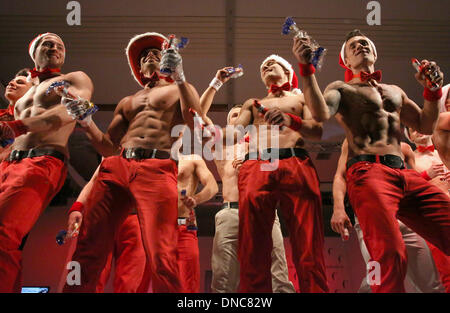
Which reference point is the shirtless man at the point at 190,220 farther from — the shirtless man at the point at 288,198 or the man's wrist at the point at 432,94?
the man's wrist at the point at 432,94

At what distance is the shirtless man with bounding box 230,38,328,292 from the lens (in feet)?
9.13

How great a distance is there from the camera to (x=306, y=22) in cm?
538

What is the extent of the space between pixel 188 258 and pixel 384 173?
225 cm

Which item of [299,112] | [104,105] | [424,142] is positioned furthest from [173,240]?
[104,105]

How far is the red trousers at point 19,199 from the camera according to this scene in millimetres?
2867

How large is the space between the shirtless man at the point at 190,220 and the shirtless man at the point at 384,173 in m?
1.60

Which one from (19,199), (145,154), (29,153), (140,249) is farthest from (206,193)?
(19,199)

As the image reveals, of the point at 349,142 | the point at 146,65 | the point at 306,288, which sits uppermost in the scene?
the point at 146,65

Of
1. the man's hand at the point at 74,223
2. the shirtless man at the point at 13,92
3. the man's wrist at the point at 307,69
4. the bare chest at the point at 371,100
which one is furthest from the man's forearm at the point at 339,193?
the shirtless man at the point at 13,92

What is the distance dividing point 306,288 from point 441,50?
4.35 m

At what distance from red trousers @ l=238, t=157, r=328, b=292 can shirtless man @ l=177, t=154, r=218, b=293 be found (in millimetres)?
1152

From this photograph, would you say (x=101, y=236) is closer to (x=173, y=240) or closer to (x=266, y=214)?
(x=173, y=240)

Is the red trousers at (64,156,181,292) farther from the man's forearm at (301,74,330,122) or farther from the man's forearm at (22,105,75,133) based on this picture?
the man's forearm at (301,74,330,122)

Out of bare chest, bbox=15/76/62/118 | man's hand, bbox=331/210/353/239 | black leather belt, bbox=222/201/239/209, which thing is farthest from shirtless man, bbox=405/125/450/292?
bare chest, bbox=15/76/62/118
